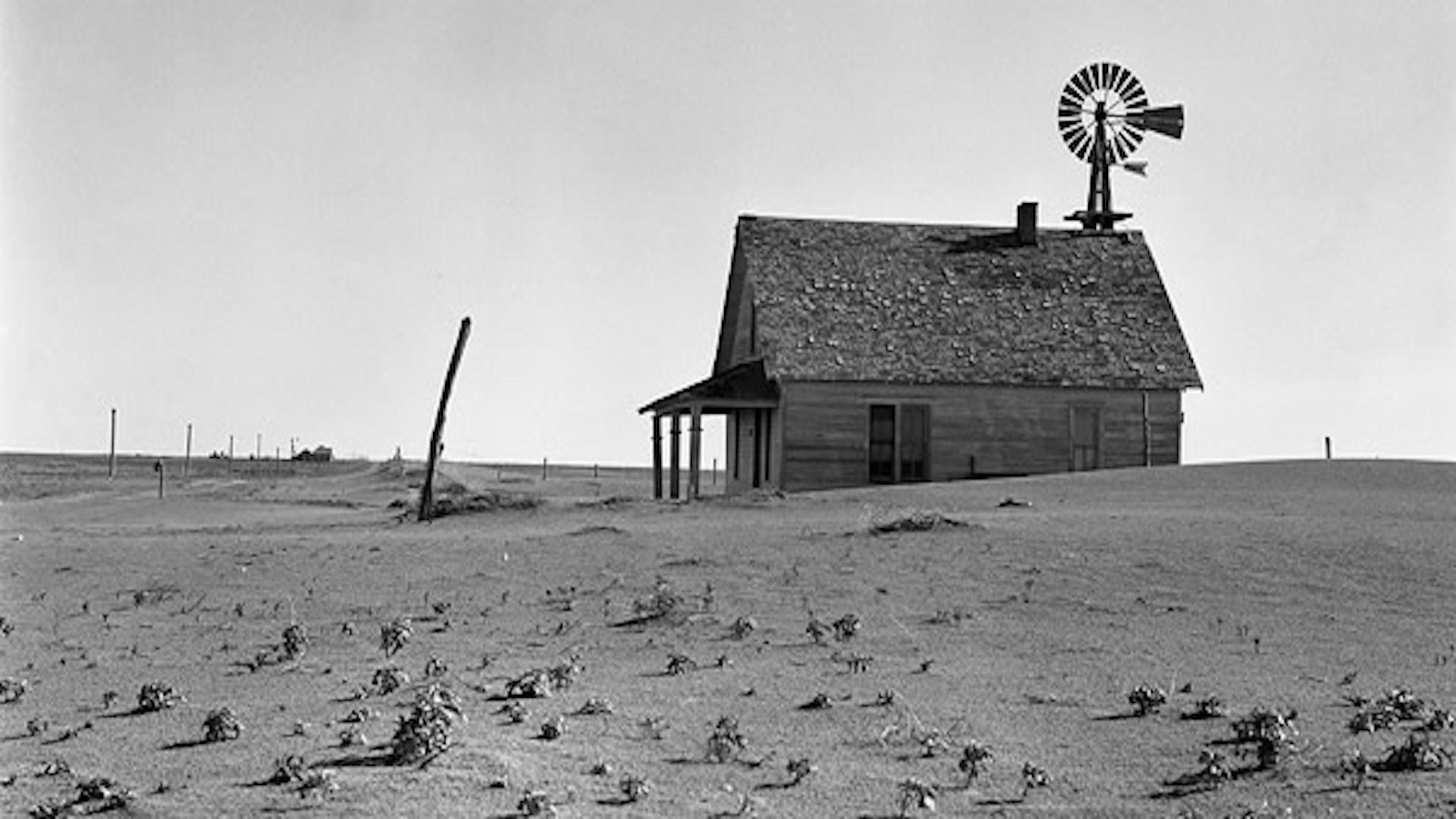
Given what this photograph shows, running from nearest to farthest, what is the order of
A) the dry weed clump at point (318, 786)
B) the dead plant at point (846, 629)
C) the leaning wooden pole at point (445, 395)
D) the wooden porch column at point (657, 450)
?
the dry weed clump at point (318, 786) < the dead plant at point (846, 629) < the leaning wooden pole at point (445, 395) < the wooden porch column at point (657, 450)

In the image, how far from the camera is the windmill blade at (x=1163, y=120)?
4441 cm

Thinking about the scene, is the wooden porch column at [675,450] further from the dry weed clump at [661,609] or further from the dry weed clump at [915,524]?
the dry weed clump at [661,609]

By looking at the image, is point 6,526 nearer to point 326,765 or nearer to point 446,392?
point 446,392

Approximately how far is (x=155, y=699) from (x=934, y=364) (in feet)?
81.6

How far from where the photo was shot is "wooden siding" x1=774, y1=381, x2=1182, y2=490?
34.3 meters

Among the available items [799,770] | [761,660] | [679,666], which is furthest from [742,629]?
[799,770]

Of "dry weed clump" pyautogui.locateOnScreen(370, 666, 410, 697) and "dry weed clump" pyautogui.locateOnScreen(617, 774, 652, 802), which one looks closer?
"dry weed clump" pyautogui.locateOnScreen(617, 774, 652, 802)

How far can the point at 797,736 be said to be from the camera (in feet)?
34.6

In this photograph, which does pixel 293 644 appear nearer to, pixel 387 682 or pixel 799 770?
pixel 387 682

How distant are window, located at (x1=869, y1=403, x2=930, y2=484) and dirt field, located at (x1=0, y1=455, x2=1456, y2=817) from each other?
1069cm

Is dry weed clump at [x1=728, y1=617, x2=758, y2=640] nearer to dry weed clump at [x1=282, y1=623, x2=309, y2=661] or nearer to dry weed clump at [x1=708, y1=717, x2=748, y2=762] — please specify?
dry weed clump at [x1=282, y1=623, x2=309, y2=661]

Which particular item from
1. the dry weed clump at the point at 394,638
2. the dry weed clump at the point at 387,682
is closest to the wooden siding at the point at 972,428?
the dry weed clump at the point at 394,638

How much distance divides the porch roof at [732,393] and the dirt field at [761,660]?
10.7 meters

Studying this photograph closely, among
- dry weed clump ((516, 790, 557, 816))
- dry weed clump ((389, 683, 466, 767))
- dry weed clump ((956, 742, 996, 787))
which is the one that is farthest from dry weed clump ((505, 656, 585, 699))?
dry weed clump ((956, 742, 996, 787))
